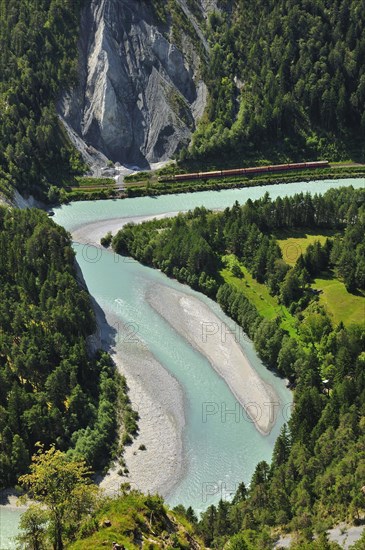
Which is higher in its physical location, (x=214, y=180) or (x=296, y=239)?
(x=214, y=180)

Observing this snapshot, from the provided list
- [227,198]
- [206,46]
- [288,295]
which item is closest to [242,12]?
[206,46]

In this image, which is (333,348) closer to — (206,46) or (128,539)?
(128,539)

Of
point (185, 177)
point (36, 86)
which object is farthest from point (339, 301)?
point (36, 86)

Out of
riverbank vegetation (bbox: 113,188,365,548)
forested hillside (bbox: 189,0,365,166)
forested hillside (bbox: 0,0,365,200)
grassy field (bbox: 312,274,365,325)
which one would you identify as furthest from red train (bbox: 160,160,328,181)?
grassy field (bbox: 312,274,365,325)

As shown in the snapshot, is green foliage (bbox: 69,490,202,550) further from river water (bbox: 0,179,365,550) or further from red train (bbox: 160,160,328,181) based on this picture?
red train (bbox: 160,160,328,181)

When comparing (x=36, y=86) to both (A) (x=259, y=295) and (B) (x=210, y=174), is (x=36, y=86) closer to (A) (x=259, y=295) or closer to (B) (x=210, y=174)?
(B) (x=210, y=174)
